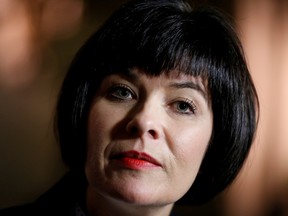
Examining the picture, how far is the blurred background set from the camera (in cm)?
199

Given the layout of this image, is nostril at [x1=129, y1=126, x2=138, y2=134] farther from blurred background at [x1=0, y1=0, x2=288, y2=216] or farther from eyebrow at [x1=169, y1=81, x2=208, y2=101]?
blurred background at [x1=0, y1=0, x2=288, y2=216]

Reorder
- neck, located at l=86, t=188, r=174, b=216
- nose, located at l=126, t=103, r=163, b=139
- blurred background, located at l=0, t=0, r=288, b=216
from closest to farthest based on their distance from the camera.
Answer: nose, located at l=126, t=103, r=163, b=139 < neck, located at l=86, t=188, r=174, b=216 < blurred background, located at l=0, t=0, r=288, b=216

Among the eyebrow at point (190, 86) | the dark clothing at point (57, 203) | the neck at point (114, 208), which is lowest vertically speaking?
the dark clothing at point (57, 203)

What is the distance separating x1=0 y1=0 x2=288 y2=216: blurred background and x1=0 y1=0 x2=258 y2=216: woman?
915mm

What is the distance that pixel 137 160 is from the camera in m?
0.91

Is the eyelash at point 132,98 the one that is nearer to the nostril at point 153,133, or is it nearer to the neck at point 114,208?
the nostril at point 153,133

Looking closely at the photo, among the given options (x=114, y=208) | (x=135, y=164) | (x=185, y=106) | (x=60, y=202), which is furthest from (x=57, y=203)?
(x=185, y=106)

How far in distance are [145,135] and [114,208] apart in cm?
22

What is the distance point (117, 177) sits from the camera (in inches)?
36.6

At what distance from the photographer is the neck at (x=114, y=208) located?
101 centimetres

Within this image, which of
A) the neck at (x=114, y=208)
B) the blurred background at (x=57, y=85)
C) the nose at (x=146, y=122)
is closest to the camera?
the nose at (x=146, y=122)

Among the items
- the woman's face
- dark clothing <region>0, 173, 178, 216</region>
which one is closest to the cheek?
the woman's face

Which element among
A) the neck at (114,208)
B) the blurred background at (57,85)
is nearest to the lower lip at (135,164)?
the neck at (114,208)

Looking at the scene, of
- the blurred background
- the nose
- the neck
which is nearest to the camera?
the nose
